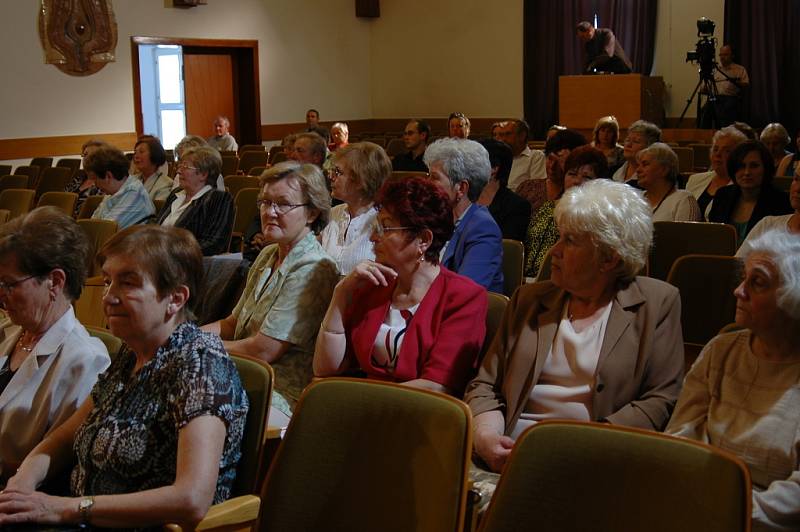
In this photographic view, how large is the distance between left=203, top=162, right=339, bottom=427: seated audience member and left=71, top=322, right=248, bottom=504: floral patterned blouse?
797mm

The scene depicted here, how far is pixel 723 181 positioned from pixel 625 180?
0.76m

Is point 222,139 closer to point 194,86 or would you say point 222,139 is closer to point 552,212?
point 194,86

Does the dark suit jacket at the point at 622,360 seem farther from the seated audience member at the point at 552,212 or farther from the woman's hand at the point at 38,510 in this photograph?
the seated audience member at the point at 552,212

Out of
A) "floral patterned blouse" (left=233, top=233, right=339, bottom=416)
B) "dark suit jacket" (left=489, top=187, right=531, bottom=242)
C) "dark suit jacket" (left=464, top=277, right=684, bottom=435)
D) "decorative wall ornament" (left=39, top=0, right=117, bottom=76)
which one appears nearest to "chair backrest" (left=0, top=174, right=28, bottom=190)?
"decorative wall ornament" (left=39, top=0, right=117, bottom=76)

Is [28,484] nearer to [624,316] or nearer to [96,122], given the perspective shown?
[624,316]

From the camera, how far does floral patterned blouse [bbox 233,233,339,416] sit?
2.90 m

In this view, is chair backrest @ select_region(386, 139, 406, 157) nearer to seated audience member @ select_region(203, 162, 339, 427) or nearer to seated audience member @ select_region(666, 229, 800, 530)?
seated audience member @ select_region(203, 162, 339, 427)

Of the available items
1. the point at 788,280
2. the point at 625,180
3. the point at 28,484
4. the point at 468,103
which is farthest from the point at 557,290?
the point at 468,103

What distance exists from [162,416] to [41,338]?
0.59m

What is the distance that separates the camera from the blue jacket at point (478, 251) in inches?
130

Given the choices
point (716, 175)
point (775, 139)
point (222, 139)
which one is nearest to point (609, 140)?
point (716, 175)

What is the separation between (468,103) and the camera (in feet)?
50.7

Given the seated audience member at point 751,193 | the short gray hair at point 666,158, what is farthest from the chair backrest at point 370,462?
the short gray hair at point 666,158

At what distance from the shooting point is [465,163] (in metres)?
3.56
